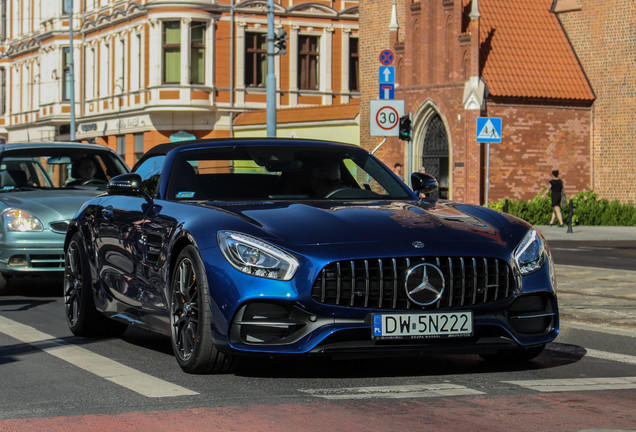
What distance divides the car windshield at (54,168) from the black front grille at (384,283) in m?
8.04

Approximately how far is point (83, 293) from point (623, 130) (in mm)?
32479

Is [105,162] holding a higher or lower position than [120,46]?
lower

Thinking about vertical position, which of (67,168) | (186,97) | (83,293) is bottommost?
(83,293)

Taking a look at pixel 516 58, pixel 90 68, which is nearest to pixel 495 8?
pixel 516 58

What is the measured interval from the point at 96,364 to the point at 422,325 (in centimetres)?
234

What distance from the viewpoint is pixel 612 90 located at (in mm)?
39688

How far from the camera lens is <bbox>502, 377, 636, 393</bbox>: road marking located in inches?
265

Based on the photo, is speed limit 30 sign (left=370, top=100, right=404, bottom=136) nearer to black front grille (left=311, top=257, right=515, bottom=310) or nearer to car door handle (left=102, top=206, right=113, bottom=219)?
car door handle (left=102, top=206, right=113, bottom=219)

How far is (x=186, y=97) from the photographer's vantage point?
5166 cm

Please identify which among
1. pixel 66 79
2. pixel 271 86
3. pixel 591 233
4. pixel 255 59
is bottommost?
pixel 591 233

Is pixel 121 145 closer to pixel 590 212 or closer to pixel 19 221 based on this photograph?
pixel 590 212

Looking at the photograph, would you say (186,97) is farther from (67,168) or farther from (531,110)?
(67,168)

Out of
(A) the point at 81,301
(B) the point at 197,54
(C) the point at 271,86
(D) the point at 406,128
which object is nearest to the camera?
(A) the point at 81,301

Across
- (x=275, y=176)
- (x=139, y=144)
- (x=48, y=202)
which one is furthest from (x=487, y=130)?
(x=139, y=144)
